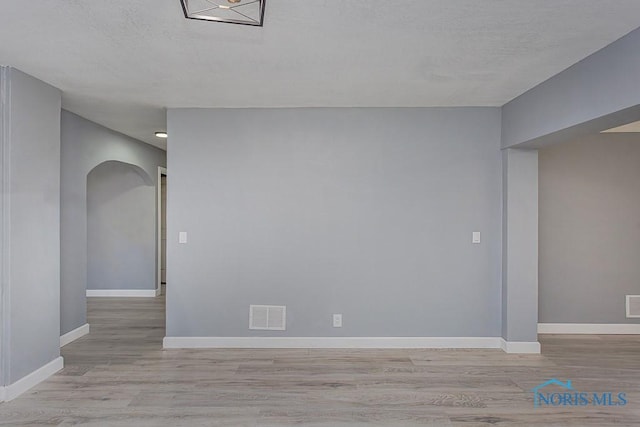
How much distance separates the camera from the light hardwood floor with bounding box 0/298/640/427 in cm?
270

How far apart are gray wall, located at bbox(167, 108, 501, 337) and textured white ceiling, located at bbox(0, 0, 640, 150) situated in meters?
0.35

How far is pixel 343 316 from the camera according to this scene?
4070 mm

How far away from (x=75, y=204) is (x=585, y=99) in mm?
4789

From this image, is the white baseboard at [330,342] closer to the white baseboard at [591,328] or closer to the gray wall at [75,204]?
the white baseboard at [591,328]

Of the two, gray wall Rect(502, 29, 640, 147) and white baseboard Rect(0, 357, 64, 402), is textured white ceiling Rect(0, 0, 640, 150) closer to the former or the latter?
gray wall Rect(502, 29, 640, 147)

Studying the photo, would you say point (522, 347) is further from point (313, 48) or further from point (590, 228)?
point (313, 48)

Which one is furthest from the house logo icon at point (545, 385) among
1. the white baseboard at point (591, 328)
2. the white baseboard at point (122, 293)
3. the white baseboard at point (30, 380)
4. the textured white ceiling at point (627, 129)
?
the white baseboard at point (122, 293)

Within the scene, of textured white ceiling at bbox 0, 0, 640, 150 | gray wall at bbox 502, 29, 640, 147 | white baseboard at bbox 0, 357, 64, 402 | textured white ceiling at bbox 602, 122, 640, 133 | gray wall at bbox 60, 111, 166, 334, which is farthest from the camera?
textured white ceiling at bbox 602, 122, 640, 133

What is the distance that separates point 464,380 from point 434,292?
96 centimetres

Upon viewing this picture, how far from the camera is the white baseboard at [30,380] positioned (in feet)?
Answer: 9.61

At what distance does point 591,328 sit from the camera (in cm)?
460

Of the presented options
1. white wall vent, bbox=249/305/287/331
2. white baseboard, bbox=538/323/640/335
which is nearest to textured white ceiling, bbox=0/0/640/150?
white wall vent, bbox=249/305/287/331

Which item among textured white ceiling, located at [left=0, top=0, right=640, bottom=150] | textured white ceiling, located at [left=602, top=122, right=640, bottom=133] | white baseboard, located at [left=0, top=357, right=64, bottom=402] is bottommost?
white baseboard, located at [left=0, top=357, right=64, bottom=402]

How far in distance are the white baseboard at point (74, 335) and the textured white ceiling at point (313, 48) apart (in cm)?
237
